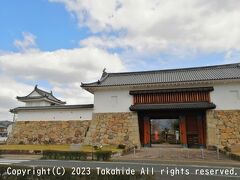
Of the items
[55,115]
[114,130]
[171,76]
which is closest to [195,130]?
[171,76]

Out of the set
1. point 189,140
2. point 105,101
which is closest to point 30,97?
point 105,101

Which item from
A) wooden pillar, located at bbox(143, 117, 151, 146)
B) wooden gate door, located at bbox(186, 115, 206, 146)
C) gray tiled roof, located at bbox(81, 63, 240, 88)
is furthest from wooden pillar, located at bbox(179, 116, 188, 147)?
gray tiled roof, located at bbox(81, 63, 240, 88)

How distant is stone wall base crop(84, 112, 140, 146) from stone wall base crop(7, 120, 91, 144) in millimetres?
1304

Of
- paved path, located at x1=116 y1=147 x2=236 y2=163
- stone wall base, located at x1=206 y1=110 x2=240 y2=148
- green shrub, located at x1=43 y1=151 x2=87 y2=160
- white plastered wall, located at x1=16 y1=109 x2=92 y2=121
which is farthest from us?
white plastered wall, located at x1=16 y1=109 x2=92 y2=121

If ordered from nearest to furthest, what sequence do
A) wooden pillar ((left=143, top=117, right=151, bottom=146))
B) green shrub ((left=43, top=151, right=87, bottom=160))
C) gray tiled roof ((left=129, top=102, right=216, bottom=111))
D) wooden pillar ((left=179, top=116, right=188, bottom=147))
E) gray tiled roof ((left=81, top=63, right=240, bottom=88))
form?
green shrub ((left=43, top=151, right=87, bottom=160))
gray tiled roof ((left=129, top=102, right=216, bottom=111))
wooden pillar ((left=179, top=116, right=188, bottom=147))
gray tiled roof ((left=81, top=63, right=240, bottom=88))
wooden pillar ((left=143, top=117, right=151, bottom=146))

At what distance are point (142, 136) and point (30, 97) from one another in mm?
18820

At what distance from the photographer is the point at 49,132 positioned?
24.7m

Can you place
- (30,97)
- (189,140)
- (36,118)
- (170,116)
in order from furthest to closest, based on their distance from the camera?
(30,97), (36,118), (170,116), (189,140)

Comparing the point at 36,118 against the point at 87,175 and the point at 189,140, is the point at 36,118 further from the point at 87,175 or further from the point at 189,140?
the point at 87,175

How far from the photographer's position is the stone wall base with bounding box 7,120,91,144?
23969 mm

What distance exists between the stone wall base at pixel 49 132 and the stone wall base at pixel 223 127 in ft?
37.9

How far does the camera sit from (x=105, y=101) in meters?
23.9

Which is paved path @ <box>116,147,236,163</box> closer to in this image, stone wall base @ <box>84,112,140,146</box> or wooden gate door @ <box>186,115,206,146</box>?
wooden gate door @ <box>186,115,206,146</box>

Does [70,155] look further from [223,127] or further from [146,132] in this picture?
[223,127]
